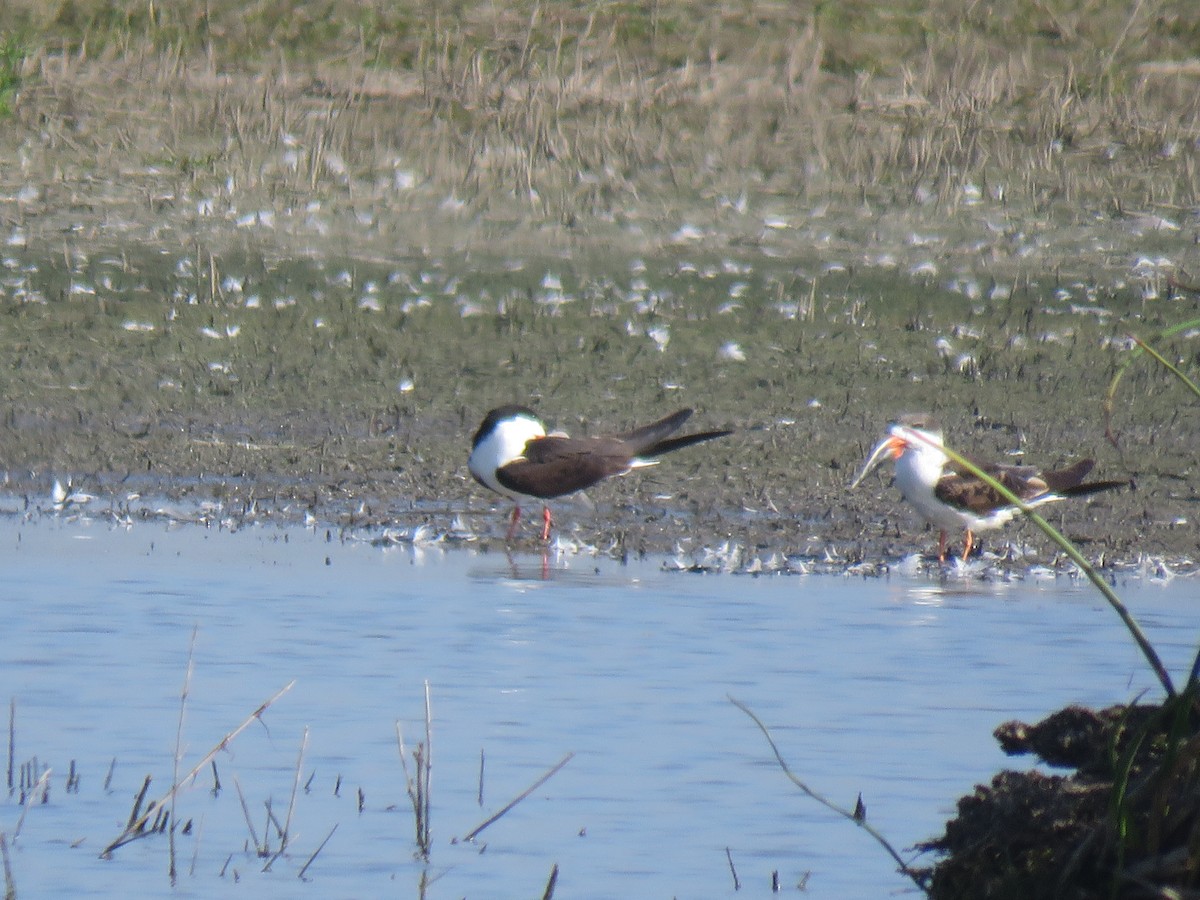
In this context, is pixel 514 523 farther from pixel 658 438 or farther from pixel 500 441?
pixel 658 438

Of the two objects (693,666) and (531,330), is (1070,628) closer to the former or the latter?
(693,666)

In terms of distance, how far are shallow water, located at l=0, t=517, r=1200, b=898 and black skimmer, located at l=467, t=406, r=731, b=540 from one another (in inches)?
18.7

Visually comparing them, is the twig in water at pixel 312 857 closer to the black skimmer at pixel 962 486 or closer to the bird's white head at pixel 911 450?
the bird's white head at pixel 911 450

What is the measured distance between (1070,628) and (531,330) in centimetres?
509

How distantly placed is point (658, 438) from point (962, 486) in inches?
59.8

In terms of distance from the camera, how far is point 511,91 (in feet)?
48.7

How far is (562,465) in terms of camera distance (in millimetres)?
9266

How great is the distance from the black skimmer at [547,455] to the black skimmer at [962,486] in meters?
0.75

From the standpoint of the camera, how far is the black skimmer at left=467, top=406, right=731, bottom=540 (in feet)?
30.0

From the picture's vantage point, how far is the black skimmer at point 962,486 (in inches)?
339

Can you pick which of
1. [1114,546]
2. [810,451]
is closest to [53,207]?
[810,451]

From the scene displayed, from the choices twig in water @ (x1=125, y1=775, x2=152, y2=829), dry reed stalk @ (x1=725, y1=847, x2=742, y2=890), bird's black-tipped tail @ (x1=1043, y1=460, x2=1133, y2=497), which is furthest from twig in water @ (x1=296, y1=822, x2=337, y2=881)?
bird's black-tipped tail @ (x1=1043, y1=460, x2=1133, y2=497)

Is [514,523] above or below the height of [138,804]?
below

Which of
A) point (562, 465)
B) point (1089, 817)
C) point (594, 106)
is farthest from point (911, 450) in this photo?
point (594, 106)
